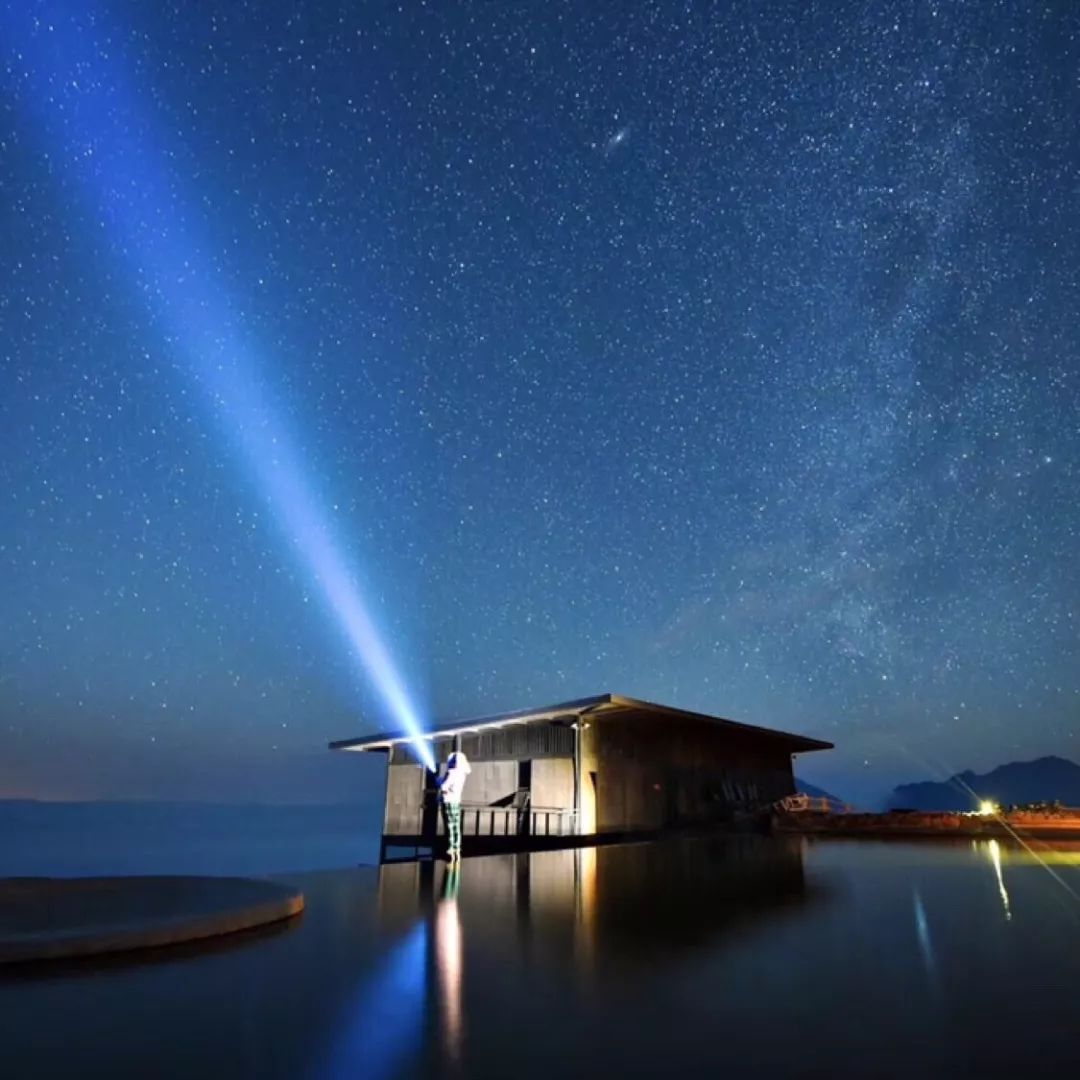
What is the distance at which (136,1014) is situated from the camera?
3879 mm

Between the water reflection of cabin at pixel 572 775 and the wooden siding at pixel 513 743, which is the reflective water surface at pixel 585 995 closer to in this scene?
the water reflection of cabin at pixel 572 775

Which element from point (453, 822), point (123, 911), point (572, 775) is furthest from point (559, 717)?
point (123, 911)

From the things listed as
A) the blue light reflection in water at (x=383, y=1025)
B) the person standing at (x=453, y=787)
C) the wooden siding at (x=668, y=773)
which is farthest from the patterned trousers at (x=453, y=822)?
the wooden siding at (x=668, y=773)

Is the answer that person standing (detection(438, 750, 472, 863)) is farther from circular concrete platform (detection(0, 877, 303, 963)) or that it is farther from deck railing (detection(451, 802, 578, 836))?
deck railing (detection(451, 802, 578, 836))

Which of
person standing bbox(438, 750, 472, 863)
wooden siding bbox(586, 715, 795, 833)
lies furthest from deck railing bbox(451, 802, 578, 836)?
person standing bbox(438, 750, 472, 863)

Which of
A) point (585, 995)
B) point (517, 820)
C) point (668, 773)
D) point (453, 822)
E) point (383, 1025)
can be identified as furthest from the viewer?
point (668, 773)

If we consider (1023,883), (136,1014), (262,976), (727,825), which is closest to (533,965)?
(262,976)

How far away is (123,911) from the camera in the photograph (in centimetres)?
670

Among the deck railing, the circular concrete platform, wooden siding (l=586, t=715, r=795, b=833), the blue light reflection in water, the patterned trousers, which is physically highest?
wooden siding (l=586, t=715, r=795, b=833)

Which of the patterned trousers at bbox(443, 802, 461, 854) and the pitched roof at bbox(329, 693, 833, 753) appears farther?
the pitched roof at bbox(329, 693, 833, 753)

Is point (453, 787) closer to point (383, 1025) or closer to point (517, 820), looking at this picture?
point (383, 1025)

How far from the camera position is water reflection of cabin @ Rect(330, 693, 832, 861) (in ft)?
73.8

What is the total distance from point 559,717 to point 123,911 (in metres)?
16.8

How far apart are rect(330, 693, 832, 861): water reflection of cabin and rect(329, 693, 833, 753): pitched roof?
41 millimetres
